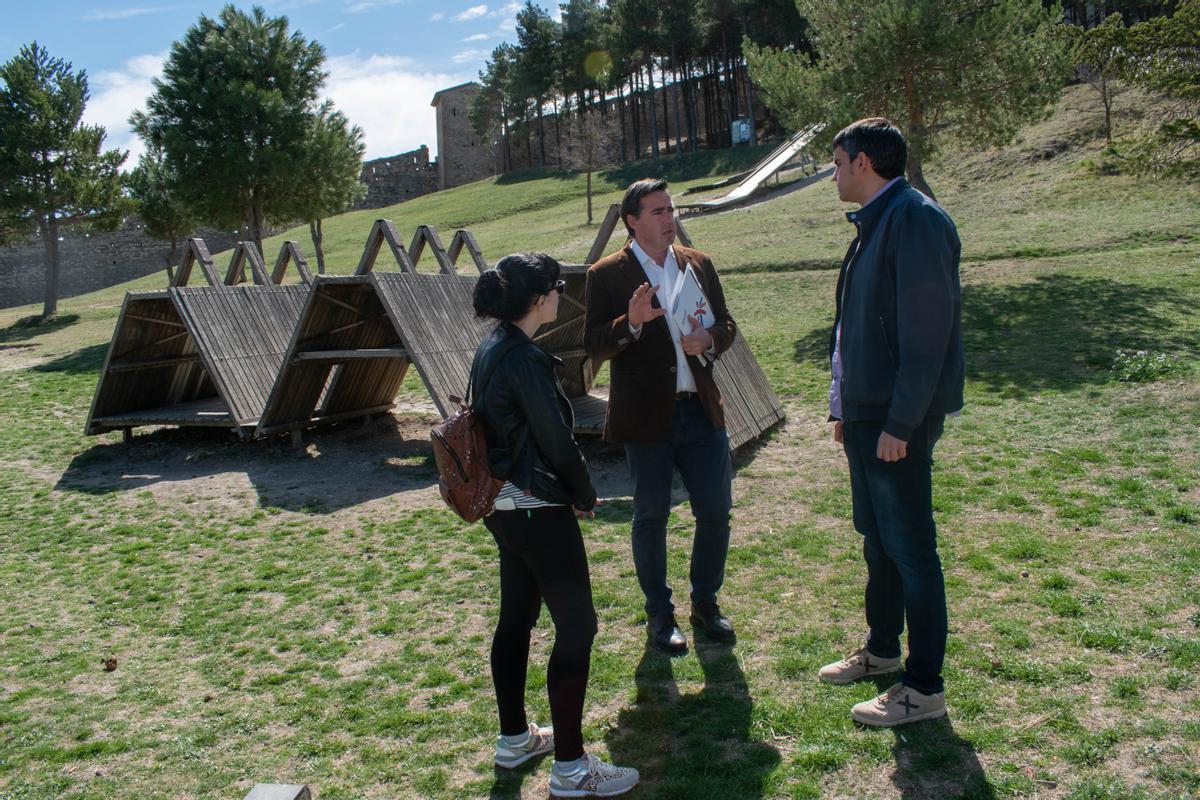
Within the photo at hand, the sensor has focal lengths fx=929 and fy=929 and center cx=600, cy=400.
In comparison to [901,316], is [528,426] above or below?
below

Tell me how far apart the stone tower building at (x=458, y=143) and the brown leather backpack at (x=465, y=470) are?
56549 millimetres

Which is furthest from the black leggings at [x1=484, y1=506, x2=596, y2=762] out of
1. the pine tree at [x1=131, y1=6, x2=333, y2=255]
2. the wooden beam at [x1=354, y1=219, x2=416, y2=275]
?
the pine tree at [x1=131, y1=6, x2=333, y2=255]

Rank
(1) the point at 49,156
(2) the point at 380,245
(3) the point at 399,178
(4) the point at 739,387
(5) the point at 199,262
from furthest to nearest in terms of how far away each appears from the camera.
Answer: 1. (3) the point at 399,178
2. (1) the point at 49,156
3. (5) the point at 199,262
4. (2) the point at 380,245
5. (4) the point at 739,387

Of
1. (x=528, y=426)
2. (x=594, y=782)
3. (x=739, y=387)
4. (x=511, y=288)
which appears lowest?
(x=594, y=782)

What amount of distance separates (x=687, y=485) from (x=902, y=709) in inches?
52.8

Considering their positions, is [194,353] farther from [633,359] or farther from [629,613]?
[633,359]

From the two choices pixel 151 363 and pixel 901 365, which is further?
pixel 151 363

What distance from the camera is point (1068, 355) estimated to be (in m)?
9.68

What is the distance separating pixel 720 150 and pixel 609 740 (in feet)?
137

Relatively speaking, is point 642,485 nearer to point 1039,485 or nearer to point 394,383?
point 1039,485

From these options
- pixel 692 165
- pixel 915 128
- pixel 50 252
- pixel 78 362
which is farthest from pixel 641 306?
pixel 692 165

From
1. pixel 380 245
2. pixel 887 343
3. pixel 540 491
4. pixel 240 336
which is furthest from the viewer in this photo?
pixel 240 336

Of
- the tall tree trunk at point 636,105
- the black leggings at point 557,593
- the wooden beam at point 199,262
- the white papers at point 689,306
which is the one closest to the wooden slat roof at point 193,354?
the wooden beam at point 199,262

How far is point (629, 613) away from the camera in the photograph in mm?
4637
